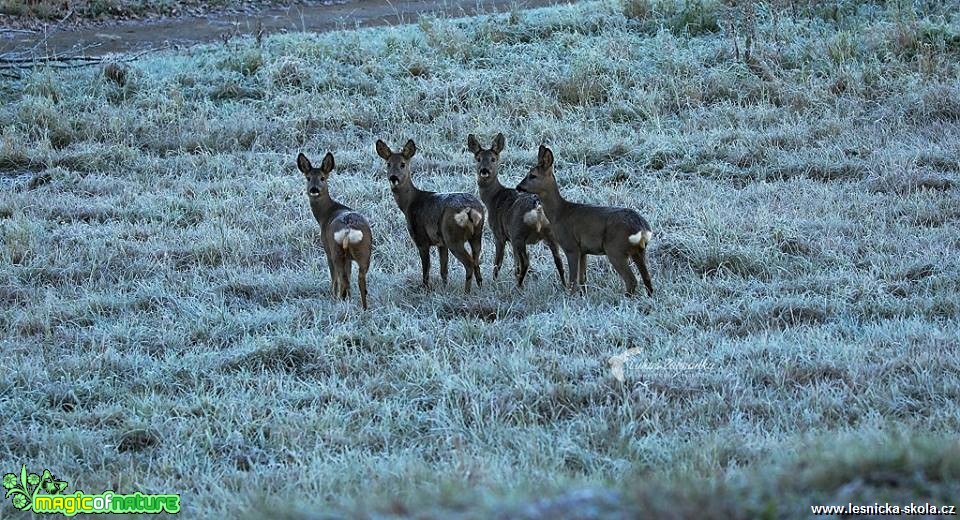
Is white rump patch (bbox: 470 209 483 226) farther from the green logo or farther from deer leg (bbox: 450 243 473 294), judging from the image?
the green logo

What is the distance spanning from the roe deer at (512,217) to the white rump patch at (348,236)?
4.40 ft

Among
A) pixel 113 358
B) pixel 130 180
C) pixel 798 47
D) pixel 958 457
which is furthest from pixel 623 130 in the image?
pixel 958 457

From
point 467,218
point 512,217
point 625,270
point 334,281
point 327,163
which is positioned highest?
point 327,163

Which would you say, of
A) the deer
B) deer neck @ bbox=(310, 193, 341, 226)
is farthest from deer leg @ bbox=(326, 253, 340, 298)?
the deer

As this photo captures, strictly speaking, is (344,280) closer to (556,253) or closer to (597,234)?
(556,253)

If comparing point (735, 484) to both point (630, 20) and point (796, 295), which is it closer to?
point (796, 295)

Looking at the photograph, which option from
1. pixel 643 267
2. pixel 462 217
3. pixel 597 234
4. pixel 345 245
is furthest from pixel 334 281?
pixel 643 267

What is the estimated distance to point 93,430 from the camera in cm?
611

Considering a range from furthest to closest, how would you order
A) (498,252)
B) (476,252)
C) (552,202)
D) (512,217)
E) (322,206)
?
(498,252) → (322,206) → (512,217) → (552,202) → (476,252)

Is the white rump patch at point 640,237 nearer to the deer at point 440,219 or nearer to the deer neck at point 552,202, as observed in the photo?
the deer neck at point 552,202

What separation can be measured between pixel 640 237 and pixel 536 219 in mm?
1010

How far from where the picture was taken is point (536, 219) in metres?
8.52

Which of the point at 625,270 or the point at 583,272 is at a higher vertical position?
the point at 625,270

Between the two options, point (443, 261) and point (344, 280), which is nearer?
point (344, 280)
